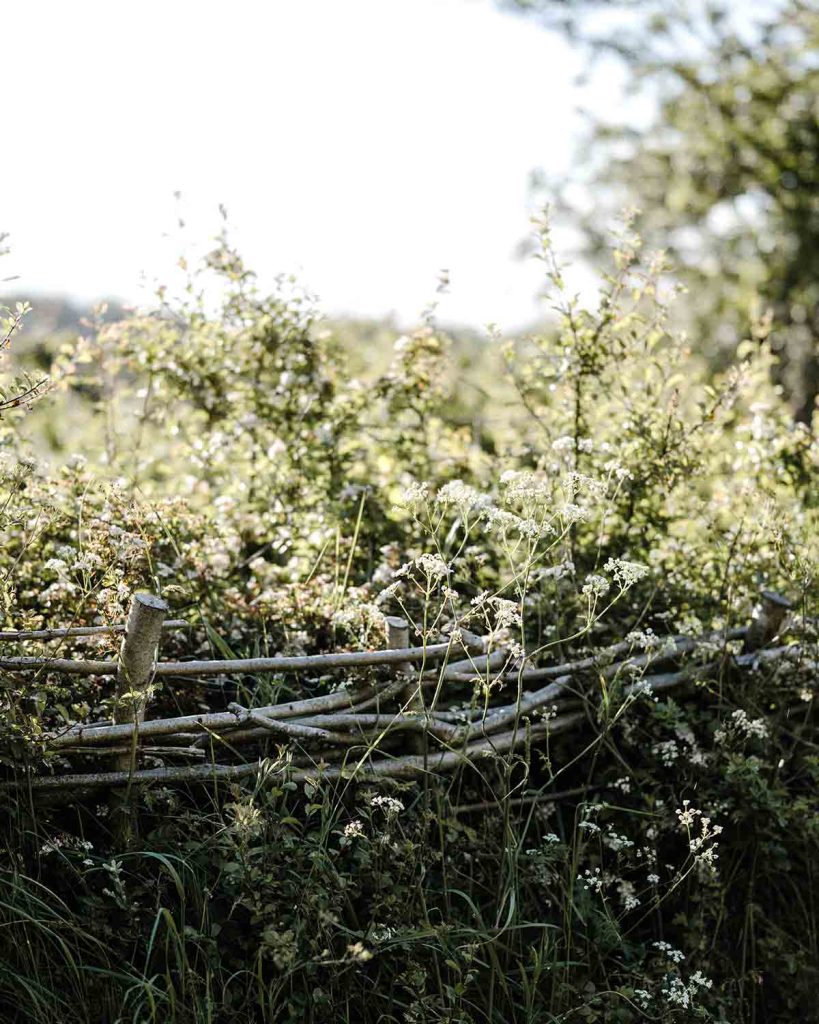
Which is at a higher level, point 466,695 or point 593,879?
point 466,695

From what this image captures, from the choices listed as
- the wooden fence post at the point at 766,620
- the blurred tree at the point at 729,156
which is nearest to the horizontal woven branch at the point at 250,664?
the wooden fence post at the point at 766,620

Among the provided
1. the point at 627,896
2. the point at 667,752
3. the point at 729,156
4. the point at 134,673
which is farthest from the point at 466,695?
the point at 729,156

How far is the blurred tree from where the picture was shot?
1041cm

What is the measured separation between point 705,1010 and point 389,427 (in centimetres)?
254

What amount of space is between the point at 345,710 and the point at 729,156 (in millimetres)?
9857

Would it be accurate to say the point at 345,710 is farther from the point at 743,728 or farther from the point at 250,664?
the point at 743,728

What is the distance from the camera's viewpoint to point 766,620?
11.2 ft

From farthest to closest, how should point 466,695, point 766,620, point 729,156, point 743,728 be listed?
point 729,156 → point 766,620 → point 466,695 → point 743,728

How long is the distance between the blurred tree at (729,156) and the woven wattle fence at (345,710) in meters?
7.86

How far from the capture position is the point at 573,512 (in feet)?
8.13

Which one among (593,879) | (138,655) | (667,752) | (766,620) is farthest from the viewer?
(766,620)

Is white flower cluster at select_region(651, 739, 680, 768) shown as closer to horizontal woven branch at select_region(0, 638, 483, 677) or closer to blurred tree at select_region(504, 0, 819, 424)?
horizontal woven branch at select_region(0, 638, 483, 677)

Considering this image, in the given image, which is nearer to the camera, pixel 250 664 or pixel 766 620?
pixel 250 664

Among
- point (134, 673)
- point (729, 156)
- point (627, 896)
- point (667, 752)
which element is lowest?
point (627, 896)
